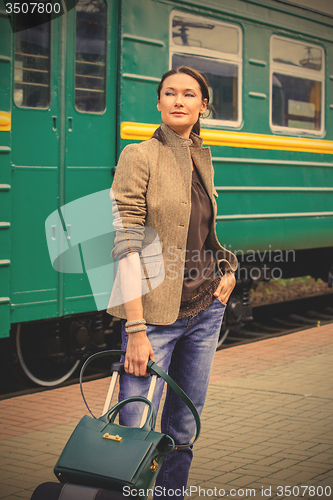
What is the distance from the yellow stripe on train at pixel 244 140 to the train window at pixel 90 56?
336 mm

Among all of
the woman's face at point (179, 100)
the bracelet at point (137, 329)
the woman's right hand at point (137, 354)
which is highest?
the woman's face at point (179, 100)

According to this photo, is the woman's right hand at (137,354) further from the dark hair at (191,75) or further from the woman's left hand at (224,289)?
the dark hair at (191,75)

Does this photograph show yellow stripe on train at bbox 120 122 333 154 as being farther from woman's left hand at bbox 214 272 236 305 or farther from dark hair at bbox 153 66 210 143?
woman's left hand at bbox 214 272 236 305

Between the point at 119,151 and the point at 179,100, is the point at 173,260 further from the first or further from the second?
the point at 119,151

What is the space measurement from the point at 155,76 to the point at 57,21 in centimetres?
107

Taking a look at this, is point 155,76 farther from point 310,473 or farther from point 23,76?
point 310,473

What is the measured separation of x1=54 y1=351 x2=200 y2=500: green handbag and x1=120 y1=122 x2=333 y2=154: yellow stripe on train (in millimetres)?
3849

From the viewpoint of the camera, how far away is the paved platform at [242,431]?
3.83 m

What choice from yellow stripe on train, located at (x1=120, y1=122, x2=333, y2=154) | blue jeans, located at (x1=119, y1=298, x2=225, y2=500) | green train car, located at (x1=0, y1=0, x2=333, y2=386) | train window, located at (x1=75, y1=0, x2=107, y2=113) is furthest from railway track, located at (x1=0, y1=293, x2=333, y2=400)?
blue jeans, located at (x1=119, y1=298, x2=225, y2=500)

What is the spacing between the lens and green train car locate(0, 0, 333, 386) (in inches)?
206

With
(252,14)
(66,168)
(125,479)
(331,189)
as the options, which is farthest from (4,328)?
(331,189)

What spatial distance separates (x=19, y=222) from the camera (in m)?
5.19

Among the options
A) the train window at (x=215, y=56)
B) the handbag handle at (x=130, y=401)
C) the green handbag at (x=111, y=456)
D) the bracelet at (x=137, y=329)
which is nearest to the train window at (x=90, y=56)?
the train window at (x=215, y=56)

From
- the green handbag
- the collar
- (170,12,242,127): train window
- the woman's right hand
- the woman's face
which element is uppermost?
(170,12,242,127): train window
